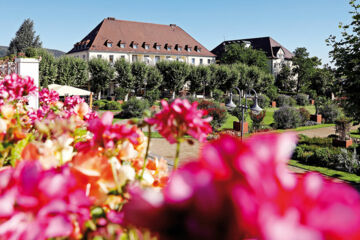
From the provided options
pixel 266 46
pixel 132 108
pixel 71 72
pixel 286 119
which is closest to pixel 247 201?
pixel 286 119

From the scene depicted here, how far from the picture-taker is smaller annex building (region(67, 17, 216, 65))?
4675cm

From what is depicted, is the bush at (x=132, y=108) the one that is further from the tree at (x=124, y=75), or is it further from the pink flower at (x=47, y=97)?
the pink flower at (x=47, y=97)

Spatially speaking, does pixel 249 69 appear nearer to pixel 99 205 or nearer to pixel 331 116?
pixel 331 116

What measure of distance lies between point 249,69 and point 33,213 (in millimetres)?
48851

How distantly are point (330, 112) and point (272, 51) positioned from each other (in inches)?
1558

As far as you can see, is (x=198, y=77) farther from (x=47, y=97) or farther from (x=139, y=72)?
(x=47, y=97)

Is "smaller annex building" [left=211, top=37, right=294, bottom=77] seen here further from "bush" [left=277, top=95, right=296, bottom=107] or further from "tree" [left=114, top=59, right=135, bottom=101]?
"tree" [left=114, top=59, right=135, bottom=101]

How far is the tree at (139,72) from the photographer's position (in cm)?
3909

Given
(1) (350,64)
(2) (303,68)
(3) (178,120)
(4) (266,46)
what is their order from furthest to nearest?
(4) (266,46) → (2) (303,68) → (1) (350,64) → (3) (178,120)

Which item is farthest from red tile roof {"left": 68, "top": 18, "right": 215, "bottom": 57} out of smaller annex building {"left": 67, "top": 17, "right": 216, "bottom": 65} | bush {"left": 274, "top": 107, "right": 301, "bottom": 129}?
bush {"left": 274, "top": 107, "right": 301, "bottom": 129}

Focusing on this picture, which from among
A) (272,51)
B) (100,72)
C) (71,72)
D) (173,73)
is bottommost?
(71,72)

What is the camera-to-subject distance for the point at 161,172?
4.32 ft

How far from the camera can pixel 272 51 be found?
62.4m

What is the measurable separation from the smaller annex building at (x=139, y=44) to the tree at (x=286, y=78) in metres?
15.4
